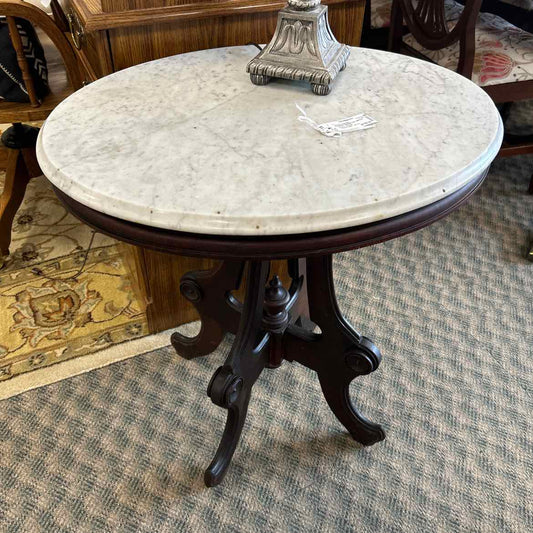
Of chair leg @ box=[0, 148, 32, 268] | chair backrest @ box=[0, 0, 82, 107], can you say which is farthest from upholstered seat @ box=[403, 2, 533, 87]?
chair leg @ box=[0, 148, 32, 268]

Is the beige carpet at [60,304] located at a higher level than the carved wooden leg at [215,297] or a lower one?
lower

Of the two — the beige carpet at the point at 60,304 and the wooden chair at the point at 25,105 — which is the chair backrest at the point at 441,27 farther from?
the beige carpet at the point at 60,304

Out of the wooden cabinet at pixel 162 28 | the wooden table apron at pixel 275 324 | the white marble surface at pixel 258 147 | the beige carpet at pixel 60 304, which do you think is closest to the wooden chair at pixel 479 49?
the wooden cabinet at pixel 162 28

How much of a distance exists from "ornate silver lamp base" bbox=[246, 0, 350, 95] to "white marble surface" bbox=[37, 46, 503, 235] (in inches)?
1.2

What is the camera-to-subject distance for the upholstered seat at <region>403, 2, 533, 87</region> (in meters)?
1.61

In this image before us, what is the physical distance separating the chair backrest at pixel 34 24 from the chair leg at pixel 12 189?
0.38 metres

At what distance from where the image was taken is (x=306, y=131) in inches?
32.8

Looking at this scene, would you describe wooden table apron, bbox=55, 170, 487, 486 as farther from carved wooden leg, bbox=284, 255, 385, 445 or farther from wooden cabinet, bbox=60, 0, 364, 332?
wooden cabinet, bbox=60, 0, 364, 332

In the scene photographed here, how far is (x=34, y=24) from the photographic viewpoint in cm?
131

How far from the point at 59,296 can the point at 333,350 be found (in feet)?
2.85

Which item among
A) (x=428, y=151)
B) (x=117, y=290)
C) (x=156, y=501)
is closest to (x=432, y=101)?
(x=428, y=151)

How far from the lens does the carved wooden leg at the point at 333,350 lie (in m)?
1.01

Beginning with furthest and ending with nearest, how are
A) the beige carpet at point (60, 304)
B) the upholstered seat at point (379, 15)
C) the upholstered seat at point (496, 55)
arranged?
the upholstered seat at point (379, 15) → the upholstered seat at point (496, 55) → the beige carpet at point (60, 304)

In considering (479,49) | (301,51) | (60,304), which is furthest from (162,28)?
(479,49)
